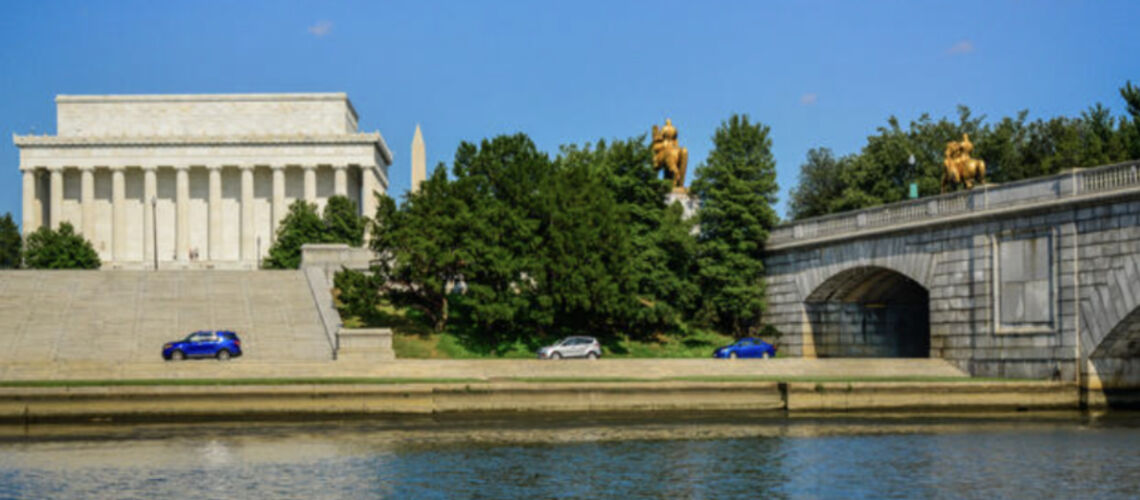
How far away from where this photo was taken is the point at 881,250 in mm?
60219

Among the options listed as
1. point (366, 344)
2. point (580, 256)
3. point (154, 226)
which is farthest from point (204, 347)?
point (154, 226)

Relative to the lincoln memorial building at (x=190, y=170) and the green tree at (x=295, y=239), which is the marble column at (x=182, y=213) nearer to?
the lincoln memorial building at (x=190, y=170)

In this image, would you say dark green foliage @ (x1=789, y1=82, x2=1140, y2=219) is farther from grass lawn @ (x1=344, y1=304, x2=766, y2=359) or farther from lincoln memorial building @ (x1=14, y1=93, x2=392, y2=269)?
lincoln memorial building @ (x1=14, y1=93, x2=392, y2=269)

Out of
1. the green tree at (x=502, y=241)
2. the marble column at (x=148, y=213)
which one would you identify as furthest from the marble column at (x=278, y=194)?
the green tree at (x=502, y=241)

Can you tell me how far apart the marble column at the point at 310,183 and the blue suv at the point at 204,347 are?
2765 inches

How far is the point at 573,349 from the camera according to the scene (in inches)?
2393

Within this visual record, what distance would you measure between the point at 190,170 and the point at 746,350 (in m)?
77.0

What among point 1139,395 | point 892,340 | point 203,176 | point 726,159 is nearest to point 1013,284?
point 1139,395

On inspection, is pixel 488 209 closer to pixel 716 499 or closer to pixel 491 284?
pixel 491 284

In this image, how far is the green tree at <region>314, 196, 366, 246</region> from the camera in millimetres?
98412

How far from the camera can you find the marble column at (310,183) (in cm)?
12569

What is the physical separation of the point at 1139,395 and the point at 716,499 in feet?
91.4

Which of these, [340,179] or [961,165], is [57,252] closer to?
[340,179]

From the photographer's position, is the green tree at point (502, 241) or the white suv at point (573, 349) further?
the green tree at point (502, 241)
